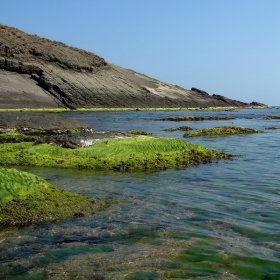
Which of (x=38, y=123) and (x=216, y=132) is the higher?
(x=216, y=132)

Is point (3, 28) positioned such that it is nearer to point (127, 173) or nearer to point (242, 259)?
point (127, 173)

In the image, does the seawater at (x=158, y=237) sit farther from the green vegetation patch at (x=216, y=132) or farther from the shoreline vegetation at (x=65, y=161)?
the green vegetation patch at (x=216, y=132)

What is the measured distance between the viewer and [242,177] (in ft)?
44.0

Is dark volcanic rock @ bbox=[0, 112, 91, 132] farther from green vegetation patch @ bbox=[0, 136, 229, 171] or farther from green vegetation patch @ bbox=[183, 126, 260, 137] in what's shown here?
green vegetation patch @ bbox=[183, 126, 260, 137]

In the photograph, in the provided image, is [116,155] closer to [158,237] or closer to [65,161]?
[65,161]

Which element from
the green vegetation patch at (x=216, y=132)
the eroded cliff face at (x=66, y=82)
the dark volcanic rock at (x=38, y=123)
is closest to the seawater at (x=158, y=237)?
the dark volcanic rock at (x=38, y=123)

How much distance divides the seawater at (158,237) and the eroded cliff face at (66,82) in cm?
6348

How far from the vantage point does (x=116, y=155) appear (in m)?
16.1

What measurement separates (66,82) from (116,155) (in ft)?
243

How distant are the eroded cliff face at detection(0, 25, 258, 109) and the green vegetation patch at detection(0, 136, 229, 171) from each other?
184ft

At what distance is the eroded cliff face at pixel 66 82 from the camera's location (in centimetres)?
7806

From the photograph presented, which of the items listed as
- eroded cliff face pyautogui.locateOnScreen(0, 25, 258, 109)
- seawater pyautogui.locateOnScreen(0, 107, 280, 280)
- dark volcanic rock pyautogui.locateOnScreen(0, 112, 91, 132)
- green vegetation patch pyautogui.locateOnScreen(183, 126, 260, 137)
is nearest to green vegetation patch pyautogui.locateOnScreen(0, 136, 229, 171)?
seawater pyautogui.locateOnScreen(0, 107, 280, 280)

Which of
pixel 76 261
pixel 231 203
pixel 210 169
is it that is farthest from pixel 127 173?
pixel 76 261

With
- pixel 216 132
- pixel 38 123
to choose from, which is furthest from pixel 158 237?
pixel 216 132
